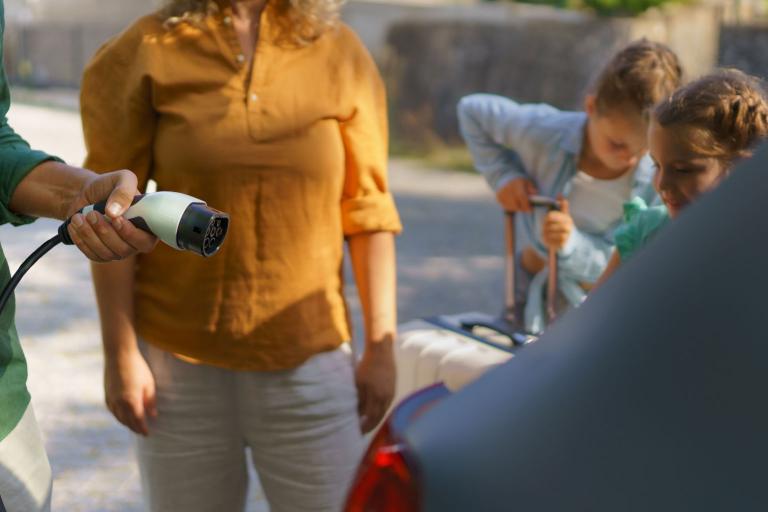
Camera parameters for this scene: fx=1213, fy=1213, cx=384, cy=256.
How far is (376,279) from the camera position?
111 inches

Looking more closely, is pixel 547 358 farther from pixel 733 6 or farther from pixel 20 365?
pixel 733 6

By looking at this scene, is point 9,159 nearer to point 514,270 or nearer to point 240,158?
point 240,158

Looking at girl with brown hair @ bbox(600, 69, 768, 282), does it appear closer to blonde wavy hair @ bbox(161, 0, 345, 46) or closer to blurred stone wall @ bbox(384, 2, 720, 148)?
blonde wavy hair @ bbox(161, 0, 345, 46)

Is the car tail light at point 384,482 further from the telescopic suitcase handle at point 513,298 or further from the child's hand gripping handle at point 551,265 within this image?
the child's hand gripping handle at point 551,265

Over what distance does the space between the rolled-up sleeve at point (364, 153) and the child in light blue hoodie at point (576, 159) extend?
836mm

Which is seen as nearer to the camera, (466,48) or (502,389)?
(502,389)

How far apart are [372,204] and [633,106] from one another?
0.98 meters

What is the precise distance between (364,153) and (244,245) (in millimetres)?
354

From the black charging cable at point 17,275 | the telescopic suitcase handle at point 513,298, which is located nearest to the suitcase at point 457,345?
the telescopic suitcase handle at point 513,298

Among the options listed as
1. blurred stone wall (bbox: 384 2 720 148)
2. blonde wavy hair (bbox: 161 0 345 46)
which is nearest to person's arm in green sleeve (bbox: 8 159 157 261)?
blonde wavy hair (bbox: 161 0 345 46)

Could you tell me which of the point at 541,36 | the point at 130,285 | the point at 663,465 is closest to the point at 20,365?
the point at 130,285

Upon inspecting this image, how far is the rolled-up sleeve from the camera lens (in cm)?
273

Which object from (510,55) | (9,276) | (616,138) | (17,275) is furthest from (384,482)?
(510,55)

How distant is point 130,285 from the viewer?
106 inches
